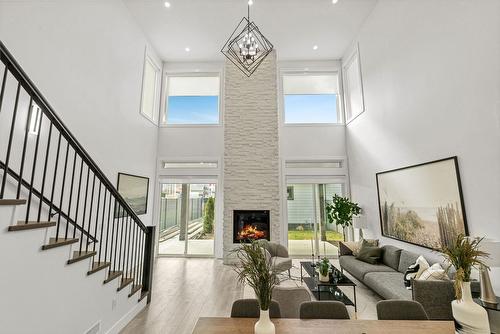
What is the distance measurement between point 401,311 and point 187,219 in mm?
5841

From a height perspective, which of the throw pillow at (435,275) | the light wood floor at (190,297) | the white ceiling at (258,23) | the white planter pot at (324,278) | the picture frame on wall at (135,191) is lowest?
the light wood floor at (190,297)

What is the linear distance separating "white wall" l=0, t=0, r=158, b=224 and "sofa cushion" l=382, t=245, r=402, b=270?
567cm

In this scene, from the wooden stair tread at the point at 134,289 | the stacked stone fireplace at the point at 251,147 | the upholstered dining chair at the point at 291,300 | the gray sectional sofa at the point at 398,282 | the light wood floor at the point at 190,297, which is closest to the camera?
the upholstered dining chair at the point at 291,300

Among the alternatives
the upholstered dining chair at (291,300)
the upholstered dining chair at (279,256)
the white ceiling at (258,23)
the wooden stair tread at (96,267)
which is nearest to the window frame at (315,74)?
the white ceiling at (258,23)

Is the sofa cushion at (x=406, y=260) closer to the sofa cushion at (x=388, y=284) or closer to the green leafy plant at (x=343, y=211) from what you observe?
the sofa cushion at (x=388, y=284)

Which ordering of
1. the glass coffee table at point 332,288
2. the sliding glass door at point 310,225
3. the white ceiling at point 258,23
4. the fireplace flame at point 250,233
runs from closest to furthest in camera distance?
the glass coffee table at point 332,288 → the white ceiling at point 258,23 → the fireplace flame at point 250,233 → the sliding glass door at point 310,225

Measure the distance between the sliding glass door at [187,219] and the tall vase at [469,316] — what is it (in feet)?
19.7

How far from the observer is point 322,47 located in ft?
22.9

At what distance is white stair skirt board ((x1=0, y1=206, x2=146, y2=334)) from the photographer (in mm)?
1657

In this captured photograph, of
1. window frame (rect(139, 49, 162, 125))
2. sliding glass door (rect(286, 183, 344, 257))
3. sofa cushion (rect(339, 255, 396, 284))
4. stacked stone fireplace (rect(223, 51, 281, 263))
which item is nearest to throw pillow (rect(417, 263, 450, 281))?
sofa cushion (rect(339, 255, 396, 284))

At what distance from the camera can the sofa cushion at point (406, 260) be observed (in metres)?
3.89

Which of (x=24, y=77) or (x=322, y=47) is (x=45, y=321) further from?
(x=322, y=47)

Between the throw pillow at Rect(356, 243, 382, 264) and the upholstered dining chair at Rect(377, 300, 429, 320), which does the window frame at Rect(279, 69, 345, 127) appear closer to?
the throw pillow at Rect(356, 243, 382, 264)

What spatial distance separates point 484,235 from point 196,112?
7031 millimetres
